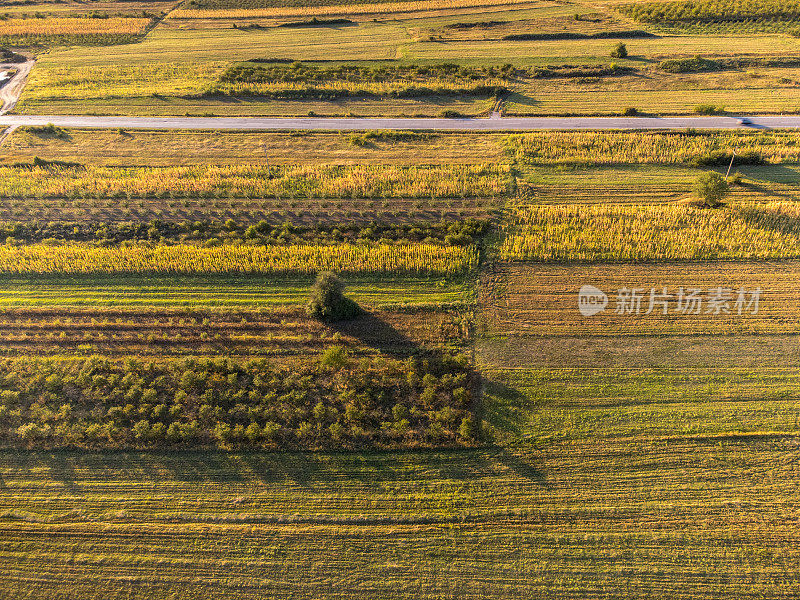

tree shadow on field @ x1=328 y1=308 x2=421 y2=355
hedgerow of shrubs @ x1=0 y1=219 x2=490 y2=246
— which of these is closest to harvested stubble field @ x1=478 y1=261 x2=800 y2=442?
tree shadow on field @ x1=328 y1=308 x2=421 y2=355

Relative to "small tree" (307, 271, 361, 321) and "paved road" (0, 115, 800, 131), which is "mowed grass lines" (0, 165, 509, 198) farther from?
"small tree" (307, 271, 361, 321)

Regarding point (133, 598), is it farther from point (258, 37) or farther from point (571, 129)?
point (258, 37)

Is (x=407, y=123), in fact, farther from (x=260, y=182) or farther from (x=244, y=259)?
(x=244, y=259)

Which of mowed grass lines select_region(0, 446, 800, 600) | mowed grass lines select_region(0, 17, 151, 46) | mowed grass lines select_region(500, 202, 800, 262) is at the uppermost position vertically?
mowed grass lines select_region(0, 17, 151, 46)

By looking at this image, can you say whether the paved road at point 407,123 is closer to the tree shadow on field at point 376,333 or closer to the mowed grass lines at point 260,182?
the mowed grass lines at point 260,182

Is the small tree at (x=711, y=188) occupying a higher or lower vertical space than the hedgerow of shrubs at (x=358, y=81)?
lower

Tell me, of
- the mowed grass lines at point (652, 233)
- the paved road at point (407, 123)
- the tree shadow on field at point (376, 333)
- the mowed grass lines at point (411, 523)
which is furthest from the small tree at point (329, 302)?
the paved road at point (407, 123)
